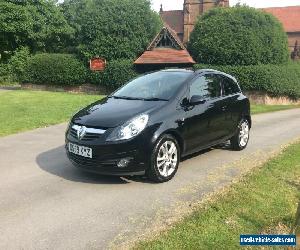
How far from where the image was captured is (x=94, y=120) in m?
6.17

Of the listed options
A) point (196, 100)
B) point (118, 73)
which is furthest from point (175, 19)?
point (196, 100)

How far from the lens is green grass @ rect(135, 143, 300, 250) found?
4.27 m

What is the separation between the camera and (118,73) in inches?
1057

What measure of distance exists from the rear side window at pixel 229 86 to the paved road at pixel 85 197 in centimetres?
127

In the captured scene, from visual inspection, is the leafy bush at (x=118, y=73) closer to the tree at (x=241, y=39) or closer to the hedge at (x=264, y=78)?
the tree at (x=241, y=39)

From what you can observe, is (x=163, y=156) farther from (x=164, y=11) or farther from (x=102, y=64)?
(x=164, y=11)

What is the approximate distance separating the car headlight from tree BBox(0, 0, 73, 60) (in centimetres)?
3006

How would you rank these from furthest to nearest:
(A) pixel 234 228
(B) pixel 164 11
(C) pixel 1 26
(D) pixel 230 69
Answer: (B) pixel 164 11, (C) pixel 1 26, (D) pixel 230 69, (A) pixel 234 228

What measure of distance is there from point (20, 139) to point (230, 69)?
1696cm

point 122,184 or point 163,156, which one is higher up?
point 163,156

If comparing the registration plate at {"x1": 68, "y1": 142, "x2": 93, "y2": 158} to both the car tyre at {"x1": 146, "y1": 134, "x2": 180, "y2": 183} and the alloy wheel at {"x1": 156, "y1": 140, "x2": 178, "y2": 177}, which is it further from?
the alloy wheel at {"x1": 156, "y1": 140, "x2": 178, "y2": 177}

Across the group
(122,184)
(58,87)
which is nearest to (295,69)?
(58,87)

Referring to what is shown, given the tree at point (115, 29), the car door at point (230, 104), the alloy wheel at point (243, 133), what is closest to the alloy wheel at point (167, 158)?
the car door at point (230, 104)

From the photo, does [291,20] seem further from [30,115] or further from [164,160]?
[164,160]
